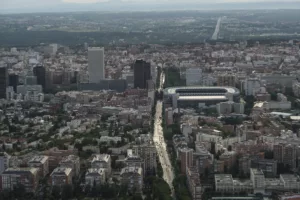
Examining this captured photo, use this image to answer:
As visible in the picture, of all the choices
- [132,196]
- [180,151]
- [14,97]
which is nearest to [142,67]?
[14,97]

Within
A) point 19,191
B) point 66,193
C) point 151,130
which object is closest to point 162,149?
point 151,130

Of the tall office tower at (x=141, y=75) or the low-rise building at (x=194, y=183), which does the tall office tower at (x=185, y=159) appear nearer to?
the low-rise building at (x=194, y=183)

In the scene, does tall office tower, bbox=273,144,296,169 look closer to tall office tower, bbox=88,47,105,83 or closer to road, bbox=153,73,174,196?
road, bbox=153,73,174,196

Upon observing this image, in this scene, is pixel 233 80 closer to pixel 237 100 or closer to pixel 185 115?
pixel 237 100

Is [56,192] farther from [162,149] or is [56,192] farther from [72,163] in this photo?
[162,149]

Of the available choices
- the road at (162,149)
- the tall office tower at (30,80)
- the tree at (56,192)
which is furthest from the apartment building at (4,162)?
the tall office tower at (30,80)

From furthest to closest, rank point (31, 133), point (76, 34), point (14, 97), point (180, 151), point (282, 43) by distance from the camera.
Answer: point (76, 34)
point (282, 43)
point (14, 97)
point (31, 133)
point (180, 151)

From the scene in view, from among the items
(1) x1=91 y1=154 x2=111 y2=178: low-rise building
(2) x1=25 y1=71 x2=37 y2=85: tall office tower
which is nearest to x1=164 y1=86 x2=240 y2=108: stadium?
(2) x1=25 y1=71 x2=37 y2=85: tall office tower
